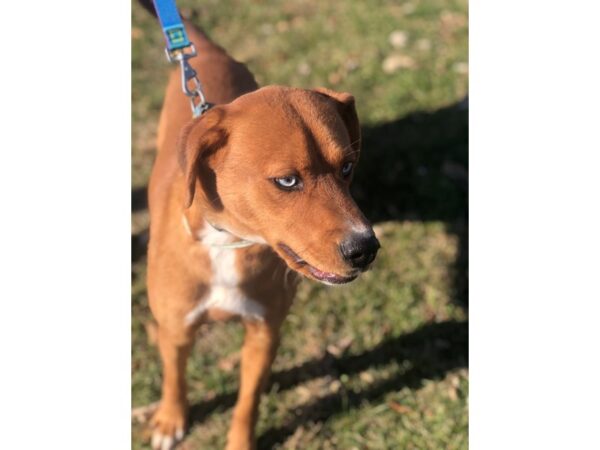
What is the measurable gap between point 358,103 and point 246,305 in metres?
3.54

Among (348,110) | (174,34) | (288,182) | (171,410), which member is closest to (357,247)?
(288,182)

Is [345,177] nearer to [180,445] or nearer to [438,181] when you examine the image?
[180,445]

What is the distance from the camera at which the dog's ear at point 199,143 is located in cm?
287

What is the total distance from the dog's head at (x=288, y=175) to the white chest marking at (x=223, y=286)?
274 millimetres

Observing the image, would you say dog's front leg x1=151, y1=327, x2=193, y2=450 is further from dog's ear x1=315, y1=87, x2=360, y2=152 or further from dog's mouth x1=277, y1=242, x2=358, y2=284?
dog's ear x1=315, y1=87, x2=360, y2=152

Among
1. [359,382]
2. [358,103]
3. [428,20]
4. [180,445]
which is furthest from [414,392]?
[428,20]

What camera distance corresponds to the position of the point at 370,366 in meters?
4.64

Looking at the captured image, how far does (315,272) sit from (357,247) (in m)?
0.24

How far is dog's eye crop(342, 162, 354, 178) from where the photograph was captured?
2952mm

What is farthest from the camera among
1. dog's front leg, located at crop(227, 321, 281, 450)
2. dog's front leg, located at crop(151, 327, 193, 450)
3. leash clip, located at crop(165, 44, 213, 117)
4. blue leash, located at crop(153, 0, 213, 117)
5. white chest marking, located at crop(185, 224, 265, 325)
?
dog's front leg, located at crop(151, 327, 193, 450)

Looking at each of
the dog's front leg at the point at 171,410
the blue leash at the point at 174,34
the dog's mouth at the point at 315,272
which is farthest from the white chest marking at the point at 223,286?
the blue leash at the point at 174,34

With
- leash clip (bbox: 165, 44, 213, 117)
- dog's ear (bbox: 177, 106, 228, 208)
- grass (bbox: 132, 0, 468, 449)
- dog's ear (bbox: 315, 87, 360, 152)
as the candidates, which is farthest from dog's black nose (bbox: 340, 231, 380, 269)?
grass (bbox: 132, 0, 468, 449)

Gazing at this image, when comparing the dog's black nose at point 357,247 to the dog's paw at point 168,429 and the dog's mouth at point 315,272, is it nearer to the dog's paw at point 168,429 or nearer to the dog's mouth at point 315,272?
the dog's mouth at point 315,272

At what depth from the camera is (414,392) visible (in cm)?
448
